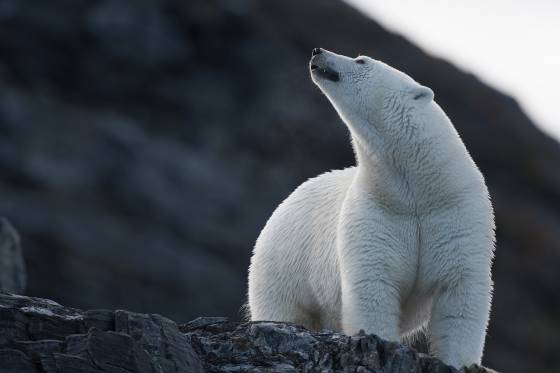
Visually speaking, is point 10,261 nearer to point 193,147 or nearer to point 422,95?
point 422,95

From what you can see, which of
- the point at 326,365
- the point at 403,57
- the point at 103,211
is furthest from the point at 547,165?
the point at 326,365

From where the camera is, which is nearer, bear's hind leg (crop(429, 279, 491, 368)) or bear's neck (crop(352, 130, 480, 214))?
bear's hind leg (crop(429, 279, 491, 368))

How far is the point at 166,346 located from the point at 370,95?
3024 mm

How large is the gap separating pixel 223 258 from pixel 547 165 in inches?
418

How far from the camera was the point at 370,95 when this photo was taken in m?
8.19

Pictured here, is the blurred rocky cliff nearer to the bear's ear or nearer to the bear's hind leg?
the bear's ear

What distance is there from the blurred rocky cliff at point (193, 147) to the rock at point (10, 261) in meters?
14.1

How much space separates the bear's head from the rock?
457 centimetres

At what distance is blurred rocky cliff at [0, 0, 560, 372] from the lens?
27.6 meters

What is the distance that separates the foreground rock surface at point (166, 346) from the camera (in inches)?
220

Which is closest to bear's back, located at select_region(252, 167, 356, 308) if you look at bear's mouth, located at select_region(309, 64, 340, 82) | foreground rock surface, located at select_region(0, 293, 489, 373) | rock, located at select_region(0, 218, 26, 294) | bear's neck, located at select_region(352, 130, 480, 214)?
bear's neck, located at select_region(352, 130, 480, 214)

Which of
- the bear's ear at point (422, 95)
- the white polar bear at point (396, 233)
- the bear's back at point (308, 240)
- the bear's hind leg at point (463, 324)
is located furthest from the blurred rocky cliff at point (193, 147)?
the bear's hind leg at point (463, 324)

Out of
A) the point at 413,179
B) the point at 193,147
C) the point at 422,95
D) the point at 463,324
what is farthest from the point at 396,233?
the point at 193,147

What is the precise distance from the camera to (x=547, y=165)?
3238 centimetres
